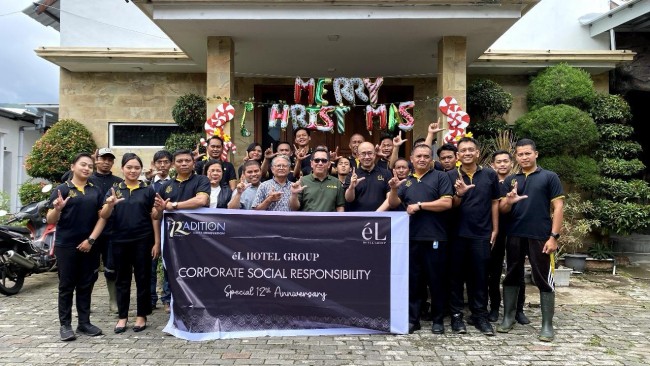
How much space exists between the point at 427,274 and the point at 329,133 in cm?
579

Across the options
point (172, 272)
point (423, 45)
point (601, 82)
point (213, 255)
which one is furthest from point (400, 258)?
point (601, 82)

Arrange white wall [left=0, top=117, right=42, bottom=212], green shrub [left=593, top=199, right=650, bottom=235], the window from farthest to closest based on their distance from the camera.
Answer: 1. white wall [left=0, top=117, right=42, bottom=212]
2. the window
3. green shrub [left=593, top=199, right=650, bottom=235]

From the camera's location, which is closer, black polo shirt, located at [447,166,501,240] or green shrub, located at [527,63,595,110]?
black polo shirt, located at [447,166,501,240]

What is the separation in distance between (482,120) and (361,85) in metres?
2.88

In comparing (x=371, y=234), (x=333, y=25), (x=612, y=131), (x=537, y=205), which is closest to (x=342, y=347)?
(x=371, y=234)

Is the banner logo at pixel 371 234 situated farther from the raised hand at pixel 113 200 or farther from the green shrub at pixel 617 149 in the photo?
the green shrub at pixel 617 149

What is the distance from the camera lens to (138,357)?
4.20m

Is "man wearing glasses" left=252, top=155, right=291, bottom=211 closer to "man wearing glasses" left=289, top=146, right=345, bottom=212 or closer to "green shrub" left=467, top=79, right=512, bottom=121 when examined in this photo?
"man wearing glasses" left=289, top=146, right=345, bottom=212

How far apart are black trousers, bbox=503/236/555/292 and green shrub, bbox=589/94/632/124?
18.5ft

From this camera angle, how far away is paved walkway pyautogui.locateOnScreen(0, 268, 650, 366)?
4141mm

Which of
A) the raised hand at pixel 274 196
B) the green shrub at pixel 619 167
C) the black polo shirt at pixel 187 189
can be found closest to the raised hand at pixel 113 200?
the black polo shirt at pixel 187 189

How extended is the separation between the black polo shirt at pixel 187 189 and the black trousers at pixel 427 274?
2.14 meters

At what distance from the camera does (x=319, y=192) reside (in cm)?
499

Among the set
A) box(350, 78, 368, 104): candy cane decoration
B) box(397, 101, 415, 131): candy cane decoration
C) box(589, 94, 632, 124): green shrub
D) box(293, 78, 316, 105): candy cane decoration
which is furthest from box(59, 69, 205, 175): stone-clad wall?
box(589, 94, 632, 124): green shrub
